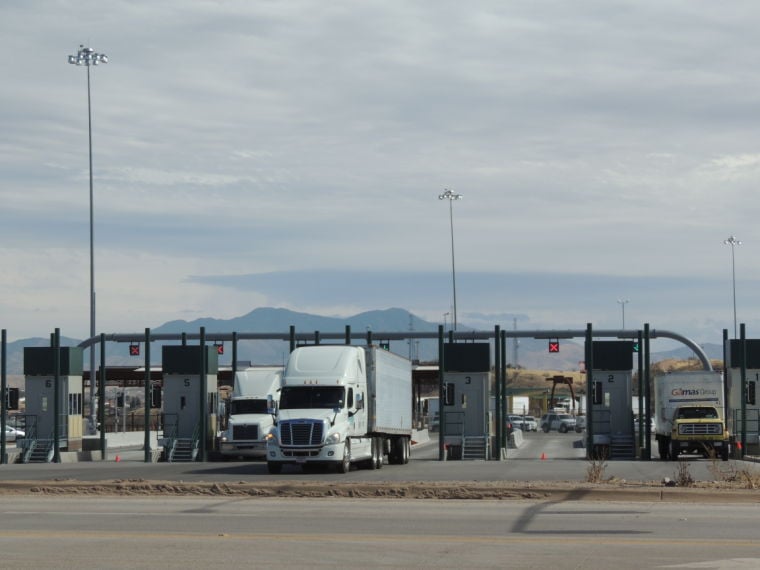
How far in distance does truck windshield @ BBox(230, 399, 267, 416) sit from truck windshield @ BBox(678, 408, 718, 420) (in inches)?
612

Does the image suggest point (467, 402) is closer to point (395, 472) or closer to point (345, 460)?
point (395, 472)

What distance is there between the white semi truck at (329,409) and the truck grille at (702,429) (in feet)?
42.5

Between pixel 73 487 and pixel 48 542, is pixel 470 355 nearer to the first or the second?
pixel 73 487

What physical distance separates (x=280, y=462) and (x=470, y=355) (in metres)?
13.9

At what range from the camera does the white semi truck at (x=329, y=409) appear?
33.7m

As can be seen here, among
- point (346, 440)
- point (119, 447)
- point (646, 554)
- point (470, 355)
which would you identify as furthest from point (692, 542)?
point (119, 447)

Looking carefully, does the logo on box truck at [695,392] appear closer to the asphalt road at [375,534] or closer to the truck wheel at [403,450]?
the truck wheel at [403,450]

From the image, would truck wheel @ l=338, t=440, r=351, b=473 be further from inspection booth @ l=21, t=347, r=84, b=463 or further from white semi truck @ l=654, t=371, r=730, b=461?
inspection booth @ l=21, t=347, r=84, b=463

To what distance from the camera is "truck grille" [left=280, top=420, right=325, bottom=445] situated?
3359 centimetres

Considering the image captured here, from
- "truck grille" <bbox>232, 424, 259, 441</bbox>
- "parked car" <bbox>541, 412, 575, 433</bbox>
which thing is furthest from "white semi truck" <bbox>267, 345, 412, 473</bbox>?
"parked car" <bbox>541, 412, 575, 433</bbox>

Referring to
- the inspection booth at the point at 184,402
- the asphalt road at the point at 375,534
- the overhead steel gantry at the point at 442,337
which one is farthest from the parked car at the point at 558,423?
the asphalt road at the point at 375,534

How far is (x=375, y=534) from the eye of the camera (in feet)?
55.9

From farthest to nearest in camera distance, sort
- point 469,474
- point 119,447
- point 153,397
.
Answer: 1. point 119,447
2. point 153,397
3. point 469,474

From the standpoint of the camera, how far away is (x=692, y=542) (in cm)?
1586
